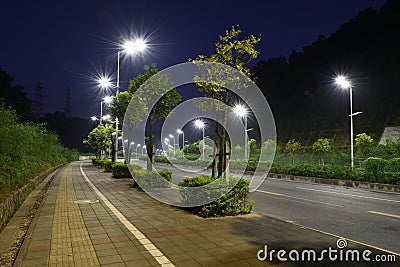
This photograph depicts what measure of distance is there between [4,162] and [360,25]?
52427mm

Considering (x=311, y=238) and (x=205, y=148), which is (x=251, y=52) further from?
(x=205, y=148)

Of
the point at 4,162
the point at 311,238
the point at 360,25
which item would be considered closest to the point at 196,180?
the point at 311,238

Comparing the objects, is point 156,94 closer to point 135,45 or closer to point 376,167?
point 135,45

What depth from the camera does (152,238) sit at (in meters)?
6.20

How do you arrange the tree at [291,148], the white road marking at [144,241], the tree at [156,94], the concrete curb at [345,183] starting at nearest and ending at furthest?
the white road marking at [144,241] < the tree at [156,94] < the concrete curb at [345,183] < the tree at [291,148]

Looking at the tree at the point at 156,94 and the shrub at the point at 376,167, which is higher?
the tree at the point at 156,94

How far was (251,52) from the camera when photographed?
8906 mm

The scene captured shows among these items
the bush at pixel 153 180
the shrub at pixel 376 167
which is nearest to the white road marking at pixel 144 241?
the bush at pixel 153 180

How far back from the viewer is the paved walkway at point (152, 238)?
16.7ft

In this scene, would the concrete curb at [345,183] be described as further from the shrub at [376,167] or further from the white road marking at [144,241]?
the white road marking at [144,241]

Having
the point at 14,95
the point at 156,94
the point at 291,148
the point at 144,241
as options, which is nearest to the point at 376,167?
the point at 156,94

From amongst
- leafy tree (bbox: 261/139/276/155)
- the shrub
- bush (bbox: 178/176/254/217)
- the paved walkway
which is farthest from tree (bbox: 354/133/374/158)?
the paved walkway

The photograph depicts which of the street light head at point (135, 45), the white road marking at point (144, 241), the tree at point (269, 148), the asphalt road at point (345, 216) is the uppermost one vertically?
the street light head at point (135, 45)

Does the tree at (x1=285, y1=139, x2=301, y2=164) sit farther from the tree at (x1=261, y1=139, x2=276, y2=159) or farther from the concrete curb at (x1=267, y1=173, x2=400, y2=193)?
the concrete curb at (x1=267, y1=173, x2=400, y2=193)
